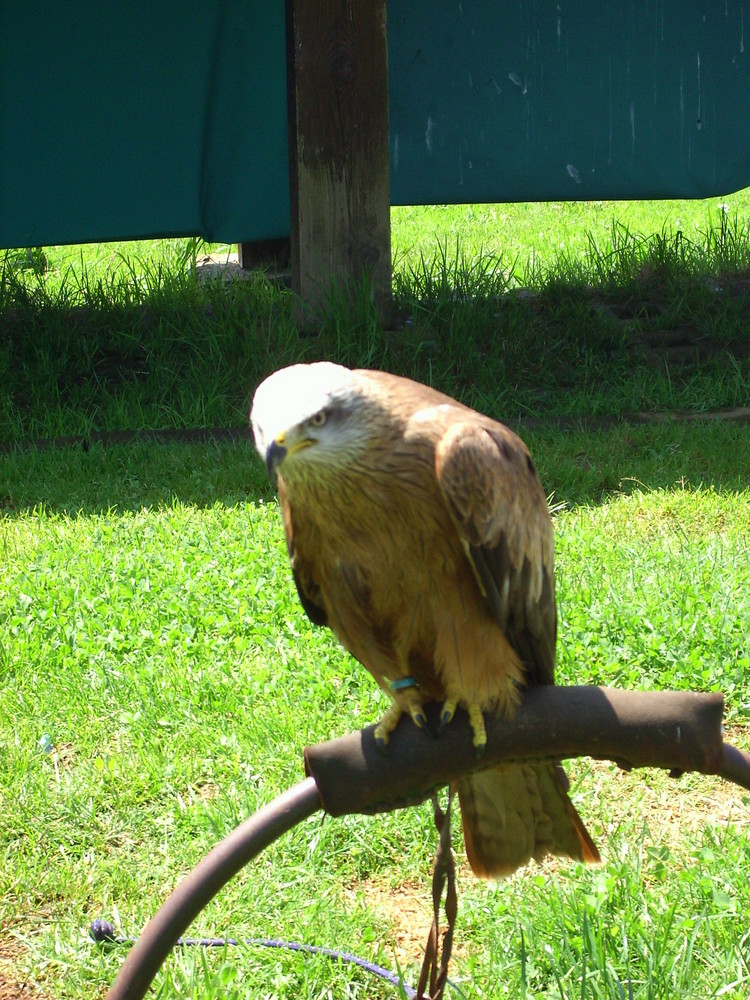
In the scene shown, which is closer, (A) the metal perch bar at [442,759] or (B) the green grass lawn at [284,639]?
(A) the metal perch bar at [442,759]

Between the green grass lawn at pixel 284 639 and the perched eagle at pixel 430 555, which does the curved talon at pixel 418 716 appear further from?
the green grass lawn at pixel 284 639

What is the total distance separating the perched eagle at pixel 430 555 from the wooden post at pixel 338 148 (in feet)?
13.6

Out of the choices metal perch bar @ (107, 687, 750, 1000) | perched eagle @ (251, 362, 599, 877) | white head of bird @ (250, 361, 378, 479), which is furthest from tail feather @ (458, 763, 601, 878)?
white head of bird @ (250, 361, 378, 479)

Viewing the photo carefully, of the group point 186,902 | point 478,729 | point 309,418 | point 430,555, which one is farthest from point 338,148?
point 186,902

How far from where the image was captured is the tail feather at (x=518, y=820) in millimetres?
2373

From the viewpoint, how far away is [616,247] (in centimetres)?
756

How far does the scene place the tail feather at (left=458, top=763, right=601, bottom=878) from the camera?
2373 millimetres

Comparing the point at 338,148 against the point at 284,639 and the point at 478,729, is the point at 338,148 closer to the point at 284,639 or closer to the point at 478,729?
the point at 284,639

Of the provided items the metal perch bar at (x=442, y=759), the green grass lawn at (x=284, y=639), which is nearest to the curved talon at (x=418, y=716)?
the metal perch bar at (x=442, y=759)

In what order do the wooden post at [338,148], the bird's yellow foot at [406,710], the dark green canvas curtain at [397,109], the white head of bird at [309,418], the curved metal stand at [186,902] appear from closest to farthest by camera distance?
the curved metal stand at [186,902] → the white head of bird at [309,418] → the bird's yellow foot at [406,710] → the wooden post at [338,148] → the dark green canvas curtain at [397,109]

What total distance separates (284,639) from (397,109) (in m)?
4.16

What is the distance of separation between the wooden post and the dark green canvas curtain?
21.1 inches

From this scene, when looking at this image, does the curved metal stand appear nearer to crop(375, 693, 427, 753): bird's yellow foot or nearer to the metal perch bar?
the metal perch bar

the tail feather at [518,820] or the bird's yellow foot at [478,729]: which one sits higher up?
the bird's yellow foot at [478,729]
